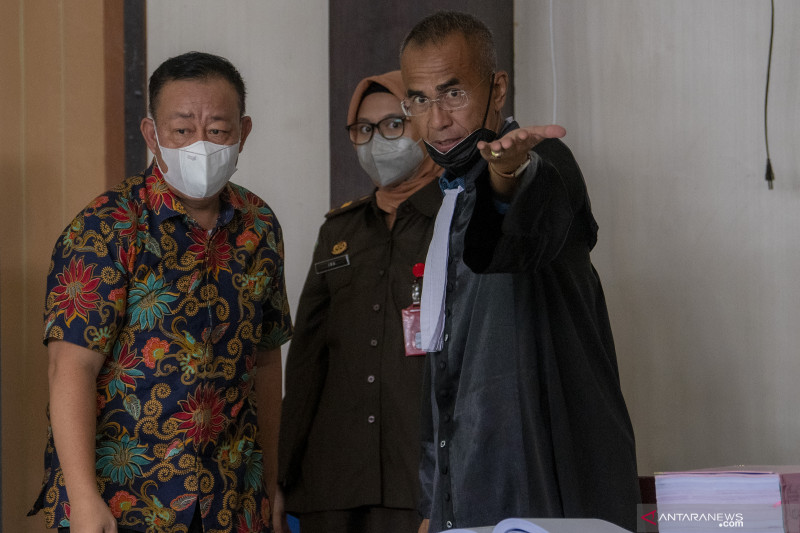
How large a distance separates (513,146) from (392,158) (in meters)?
1.42

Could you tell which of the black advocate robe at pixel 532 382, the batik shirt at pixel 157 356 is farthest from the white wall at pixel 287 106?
the black advocate robe at pixel 532 382

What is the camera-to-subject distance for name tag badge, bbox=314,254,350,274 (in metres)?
2.89

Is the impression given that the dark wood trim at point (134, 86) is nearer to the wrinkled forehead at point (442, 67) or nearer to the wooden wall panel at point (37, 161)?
the wooden wall panel at point (37, 161)

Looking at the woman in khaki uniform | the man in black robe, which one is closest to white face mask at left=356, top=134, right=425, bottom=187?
the woman in khaki uniform

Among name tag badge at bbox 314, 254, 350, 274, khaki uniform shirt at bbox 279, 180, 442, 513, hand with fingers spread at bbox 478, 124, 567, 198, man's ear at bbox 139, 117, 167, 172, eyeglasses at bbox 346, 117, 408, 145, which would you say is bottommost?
khaki uniform shirt at bbox 279, 180, 442, 513

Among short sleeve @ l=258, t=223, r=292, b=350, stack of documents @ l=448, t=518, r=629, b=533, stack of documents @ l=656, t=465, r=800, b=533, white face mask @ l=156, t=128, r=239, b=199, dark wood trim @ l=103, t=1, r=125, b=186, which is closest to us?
stack of documents @ l=448, t=518, r=629, b=533

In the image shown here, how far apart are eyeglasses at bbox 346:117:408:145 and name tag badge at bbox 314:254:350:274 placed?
375 mm

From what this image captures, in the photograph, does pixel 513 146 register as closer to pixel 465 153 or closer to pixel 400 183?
pixel 465 153

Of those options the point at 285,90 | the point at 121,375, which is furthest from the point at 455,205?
the point at 285,90

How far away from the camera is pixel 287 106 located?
4.16m

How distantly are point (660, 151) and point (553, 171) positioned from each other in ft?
5.04

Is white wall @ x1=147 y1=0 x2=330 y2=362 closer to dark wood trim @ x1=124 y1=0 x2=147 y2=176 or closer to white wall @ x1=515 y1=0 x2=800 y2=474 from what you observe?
dark wood trim @ x1=124 y1=0 x2=147 y2=176

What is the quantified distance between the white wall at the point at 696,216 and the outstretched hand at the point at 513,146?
55.6 inches

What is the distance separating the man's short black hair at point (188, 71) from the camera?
2270mm
